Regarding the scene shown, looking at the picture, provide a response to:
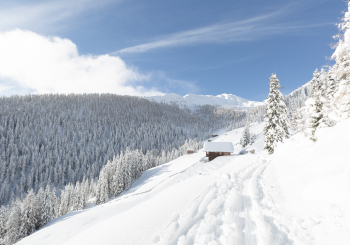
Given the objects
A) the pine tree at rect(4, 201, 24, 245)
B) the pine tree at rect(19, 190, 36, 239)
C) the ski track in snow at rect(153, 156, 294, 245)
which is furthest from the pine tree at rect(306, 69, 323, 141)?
the pine tree at rect(4, 201, 24, 245)

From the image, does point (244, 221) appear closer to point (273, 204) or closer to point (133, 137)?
point (273, 204)

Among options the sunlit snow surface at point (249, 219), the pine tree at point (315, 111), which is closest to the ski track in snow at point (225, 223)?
the sunlit snow surface at point (249, 219)

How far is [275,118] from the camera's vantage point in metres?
26.2

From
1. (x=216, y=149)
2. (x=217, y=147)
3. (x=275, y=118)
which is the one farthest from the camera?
(x=217, y=147)

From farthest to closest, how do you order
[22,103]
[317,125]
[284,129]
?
[22,103], [284,129], [317,125]

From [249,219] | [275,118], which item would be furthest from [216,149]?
[249,219]

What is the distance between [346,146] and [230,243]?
9330 millimetres

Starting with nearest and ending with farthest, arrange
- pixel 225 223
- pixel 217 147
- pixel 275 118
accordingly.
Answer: pixel 225 223
pixel 275 118
pixel 217 147

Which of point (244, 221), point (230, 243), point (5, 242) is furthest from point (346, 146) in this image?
point (5, 242)

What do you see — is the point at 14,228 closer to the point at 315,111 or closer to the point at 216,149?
the point at 216,149

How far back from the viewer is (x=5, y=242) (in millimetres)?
30500

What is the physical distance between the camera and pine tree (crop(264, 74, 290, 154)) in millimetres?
26031

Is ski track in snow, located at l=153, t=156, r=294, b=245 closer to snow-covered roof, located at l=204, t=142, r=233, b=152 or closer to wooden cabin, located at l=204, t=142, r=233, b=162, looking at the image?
snow-covered roof, located at l=204, t=142, r=233, b=152

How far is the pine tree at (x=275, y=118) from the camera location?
1025 inches
